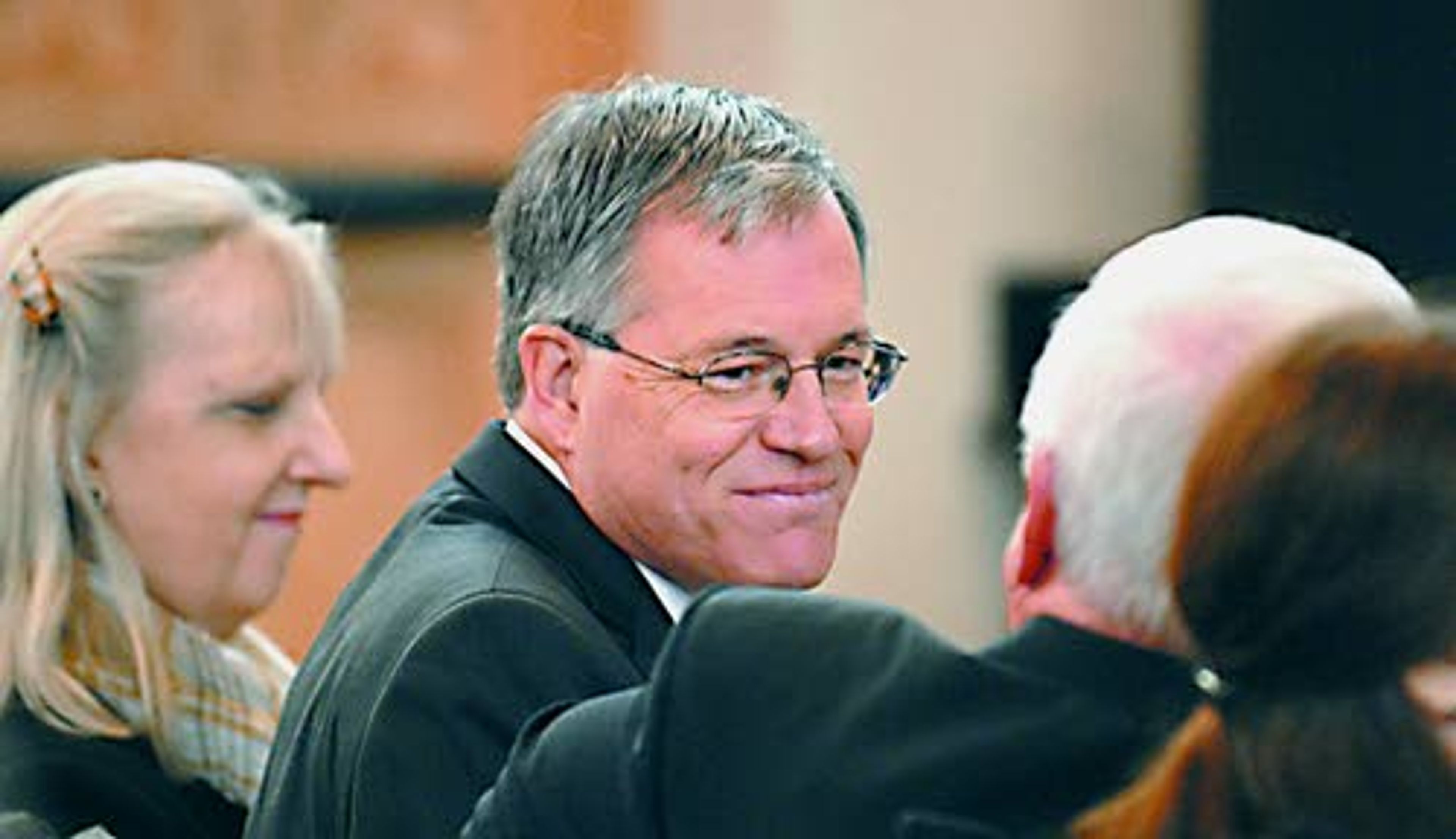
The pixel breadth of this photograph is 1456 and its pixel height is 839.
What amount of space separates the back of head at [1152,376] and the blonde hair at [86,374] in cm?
135

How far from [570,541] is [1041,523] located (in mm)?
667

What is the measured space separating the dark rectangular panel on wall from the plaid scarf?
3.68 metres

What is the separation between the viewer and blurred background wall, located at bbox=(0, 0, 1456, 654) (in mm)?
5906

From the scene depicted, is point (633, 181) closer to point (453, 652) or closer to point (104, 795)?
point (453, 652)

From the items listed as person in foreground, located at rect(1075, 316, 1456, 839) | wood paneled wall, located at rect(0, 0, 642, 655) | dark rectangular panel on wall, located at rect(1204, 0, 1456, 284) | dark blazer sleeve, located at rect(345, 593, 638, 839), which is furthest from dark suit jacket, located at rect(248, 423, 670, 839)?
dark rectangular panel on wall, located at rect(1204, 0, 1456, 284)

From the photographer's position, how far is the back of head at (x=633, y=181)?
277 centimetres

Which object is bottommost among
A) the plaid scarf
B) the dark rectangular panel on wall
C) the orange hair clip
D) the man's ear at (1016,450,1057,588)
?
the dark rectangular panel on wall

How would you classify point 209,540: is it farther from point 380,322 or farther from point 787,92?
point 787,92

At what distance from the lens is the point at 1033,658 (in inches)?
81.4

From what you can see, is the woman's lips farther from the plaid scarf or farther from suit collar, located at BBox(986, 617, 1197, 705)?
suit collar, located at BBox(986, 617, 1197, 705)

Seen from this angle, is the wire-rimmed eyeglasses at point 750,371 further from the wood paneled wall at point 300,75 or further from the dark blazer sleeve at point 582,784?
the wood paneled wall at point 300,75

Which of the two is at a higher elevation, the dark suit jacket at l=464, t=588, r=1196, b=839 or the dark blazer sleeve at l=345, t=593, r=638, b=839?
the dark suit jacket at l=464, t=588, r=1196, b=839

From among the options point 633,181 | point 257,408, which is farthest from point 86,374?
point 633,181

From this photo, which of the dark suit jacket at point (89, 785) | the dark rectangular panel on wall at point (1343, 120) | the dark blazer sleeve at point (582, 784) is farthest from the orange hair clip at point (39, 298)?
the dark rectangular panel on wall at point (1343, 120)
